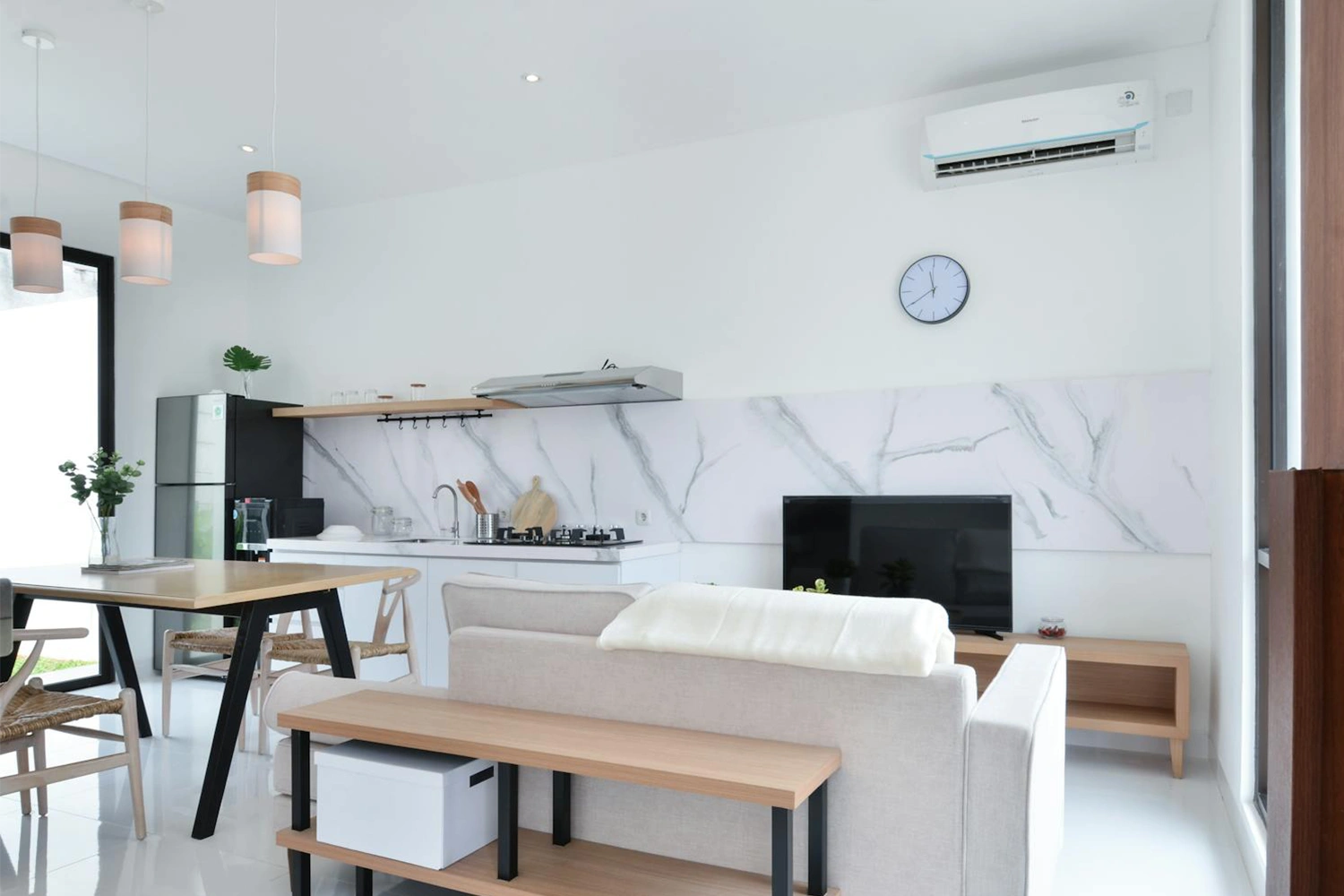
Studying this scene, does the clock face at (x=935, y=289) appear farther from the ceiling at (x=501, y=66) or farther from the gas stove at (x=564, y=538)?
the gas stove at (x=564, y=538)

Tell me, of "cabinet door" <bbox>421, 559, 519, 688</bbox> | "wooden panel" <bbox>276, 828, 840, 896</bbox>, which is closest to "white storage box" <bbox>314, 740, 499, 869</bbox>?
"wooden panel" <bbox>276, 828, 840, 896</bbox>

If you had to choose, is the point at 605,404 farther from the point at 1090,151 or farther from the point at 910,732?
the point at 910,732

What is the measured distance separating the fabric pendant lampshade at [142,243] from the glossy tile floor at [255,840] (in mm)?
1905

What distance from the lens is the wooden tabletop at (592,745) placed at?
5.51 feet

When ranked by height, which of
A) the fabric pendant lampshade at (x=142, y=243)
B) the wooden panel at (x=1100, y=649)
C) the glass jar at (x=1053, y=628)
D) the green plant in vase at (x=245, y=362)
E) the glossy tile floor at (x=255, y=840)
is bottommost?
the glossy tile floor at (x=255, y=840)

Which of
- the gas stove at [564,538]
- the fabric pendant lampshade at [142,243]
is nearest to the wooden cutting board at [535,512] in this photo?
the gas stove at [564,538]

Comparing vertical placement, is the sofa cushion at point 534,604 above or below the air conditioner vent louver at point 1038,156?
below

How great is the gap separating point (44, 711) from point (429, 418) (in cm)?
305

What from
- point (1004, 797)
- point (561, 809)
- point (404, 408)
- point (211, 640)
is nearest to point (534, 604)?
point (561, 809)

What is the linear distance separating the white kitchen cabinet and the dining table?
1179 mm

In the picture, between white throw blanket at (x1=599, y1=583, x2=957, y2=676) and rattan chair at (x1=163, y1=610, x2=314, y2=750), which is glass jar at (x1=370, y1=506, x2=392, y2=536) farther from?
white throw blanket at (x1=599, y1=583, x2=957, y2=676)

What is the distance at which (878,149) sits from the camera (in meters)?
4.43

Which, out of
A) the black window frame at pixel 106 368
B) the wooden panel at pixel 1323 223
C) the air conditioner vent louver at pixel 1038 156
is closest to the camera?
the wooden panel at pixel 1323 223

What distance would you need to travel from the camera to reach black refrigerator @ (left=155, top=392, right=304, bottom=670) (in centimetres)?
542
